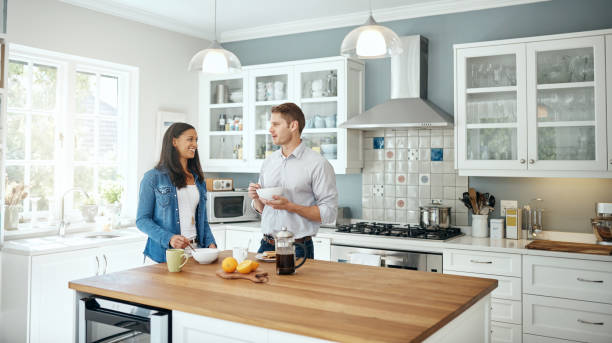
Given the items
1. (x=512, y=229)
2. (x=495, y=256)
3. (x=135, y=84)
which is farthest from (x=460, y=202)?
(x=135, y=84)

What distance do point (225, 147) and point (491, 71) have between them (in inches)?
101

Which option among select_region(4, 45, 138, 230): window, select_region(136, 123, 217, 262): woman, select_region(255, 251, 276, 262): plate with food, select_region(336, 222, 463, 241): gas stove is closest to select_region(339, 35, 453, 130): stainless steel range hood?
select_region(336, 222, 463, 241): gas stove

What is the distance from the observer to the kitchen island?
59.9 inches

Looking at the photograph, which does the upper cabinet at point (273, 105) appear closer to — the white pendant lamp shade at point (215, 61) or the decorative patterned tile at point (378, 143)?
the decorative patterned tile at point (378, 143)

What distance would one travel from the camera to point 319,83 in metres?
4.51

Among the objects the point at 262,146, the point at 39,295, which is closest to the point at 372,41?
the point at 262,146

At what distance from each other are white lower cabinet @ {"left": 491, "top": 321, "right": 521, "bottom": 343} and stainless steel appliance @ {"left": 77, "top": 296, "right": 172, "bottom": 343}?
252cm

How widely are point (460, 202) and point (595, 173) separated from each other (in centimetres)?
107

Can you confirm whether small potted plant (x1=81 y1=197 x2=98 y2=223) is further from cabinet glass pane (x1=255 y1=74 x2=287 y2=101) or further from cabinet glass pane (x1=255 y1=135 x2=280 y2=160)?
cabinet glass pane (x1=255 y1=74 x2=287 y2=101)

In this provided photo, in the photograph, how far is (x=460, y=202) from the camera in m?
4.21

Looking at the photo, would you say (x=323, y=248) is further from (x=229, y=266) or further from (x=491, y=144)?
(x=229, y=266)

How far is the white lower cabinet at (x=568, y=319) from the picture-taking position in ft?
10.4

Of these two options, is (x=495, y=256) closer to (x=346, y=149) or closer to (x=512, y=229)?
(x=512, y=229)

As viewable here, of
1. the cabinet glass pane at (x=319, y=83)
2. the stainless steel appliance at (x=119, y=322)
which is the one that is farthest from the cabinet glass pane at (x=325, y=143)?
the stainless steel appliance at (x=119, y=322)
